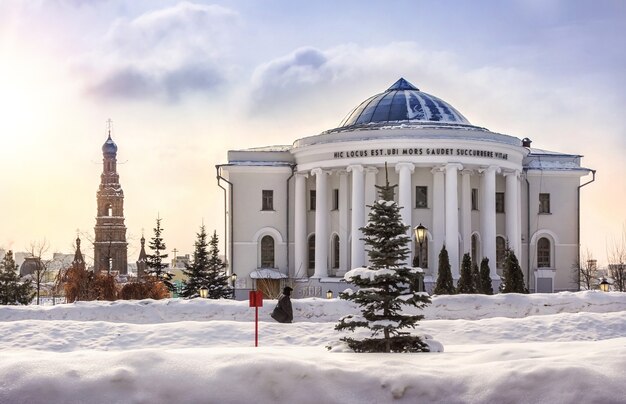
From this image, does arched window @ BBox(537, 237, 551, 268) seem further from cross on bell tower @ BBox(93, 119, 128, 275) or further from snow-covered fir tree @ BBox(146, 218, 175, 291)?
cross on bell tower @ BBox(93, 119, 128, 275)

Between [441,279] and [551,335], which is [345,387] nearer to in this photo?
[551,335]

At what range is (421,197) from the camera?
4359 cm

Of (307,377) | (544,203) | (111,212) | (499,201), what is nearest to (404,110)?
(499,201)

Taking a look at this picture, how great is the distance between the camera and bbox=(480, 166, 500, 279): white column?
141 ft

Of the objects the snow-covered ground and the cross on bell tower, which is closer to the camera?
the snow-covered ground

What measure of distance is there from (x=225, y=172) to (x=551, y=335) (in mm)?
29921

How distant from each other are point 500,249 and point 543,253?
466 cm

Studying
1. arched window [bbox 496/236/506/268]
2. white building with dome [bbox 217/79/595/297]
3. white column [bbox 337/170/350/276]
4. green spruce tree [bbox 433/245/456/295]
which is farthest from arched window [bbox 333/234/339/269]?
green spruce tree [bbox 433/245/456/295]

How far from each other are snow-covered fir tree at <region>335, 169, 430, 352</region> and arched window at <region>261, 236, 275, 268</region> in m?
33.1

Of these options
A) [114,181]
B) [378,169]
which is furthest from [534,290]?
[114,181]

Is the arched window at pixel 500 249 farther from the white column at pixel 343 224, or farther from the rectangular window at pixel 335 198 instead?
the rectangular window at pixel 335 198

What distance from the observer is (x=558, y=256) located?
48844 mm

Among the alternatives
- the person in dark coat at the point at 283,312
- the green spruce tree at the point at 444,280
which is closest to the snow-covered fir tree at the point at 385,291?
the person in dark coat at the point at 283,312

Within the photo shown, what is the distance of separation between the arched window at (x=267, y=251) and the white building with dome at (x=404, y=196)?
58 mm
